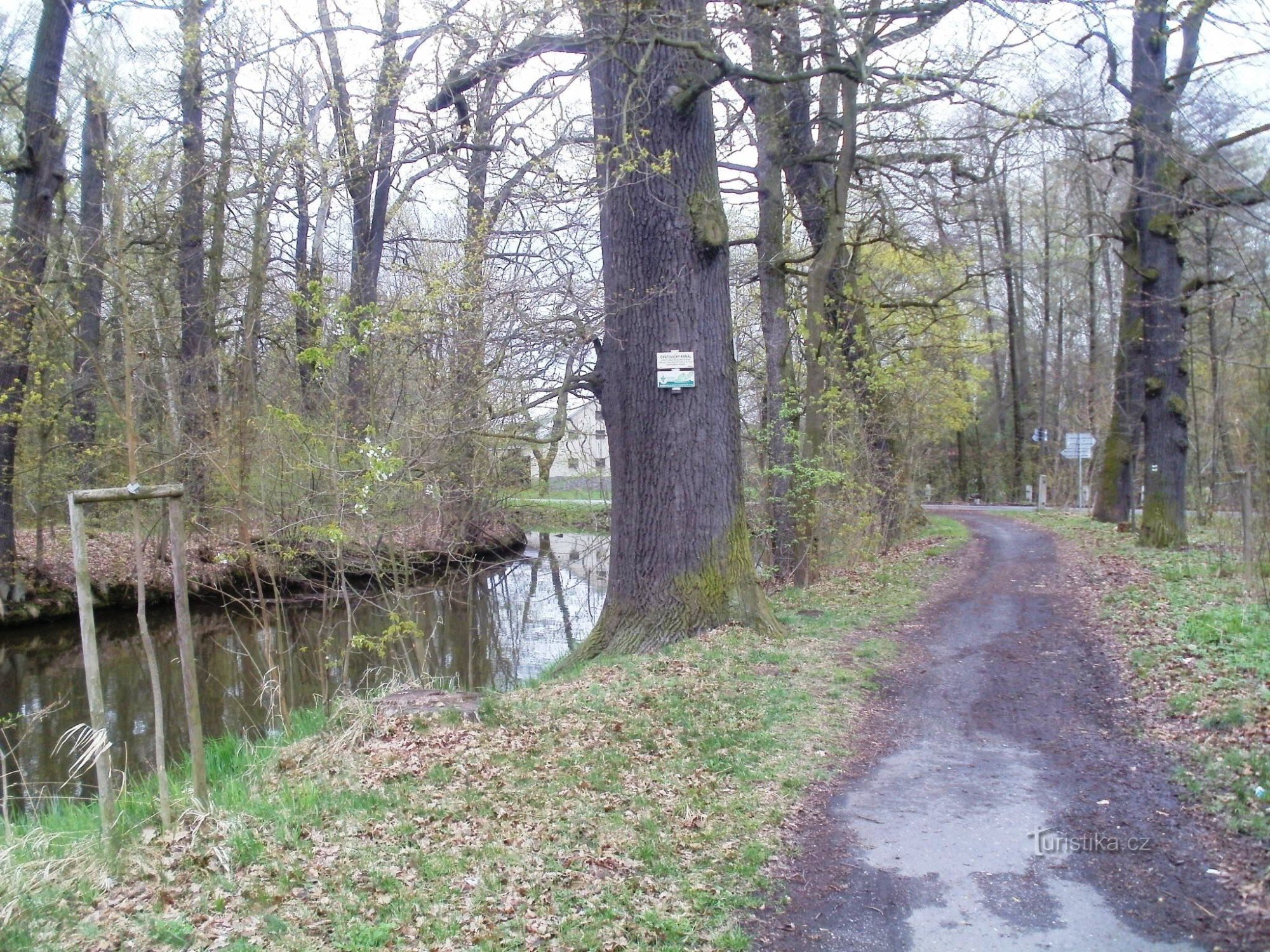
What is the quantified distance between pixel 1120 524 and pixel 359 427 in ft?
53.1

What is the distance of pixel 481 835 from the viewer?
491 centimetres

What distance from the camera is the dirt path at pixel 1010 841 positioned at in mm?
4016

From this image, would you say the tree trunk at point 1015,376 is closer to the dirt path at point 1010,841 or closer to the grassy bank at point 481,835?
the dirt path at point 1010,841

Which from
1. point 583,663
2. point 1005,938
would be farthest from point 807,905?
point 583,663

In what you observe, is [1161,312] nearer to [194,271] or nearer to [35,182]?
[194,271]

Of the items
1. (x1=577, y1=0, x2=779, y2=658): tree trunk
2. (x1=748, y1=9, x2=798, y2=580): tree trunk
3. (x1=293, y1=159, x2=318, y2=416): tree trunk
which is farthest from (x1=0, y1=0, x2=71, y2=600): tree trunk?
(x1=748, y1=9, x2=798, y2=580): tree trunk

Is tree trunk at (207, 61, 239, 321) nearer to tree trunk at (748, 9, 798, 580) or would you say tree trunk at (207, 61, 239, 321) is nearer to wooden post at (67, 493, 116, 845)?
tree trunk at (748, 9, 798, 580)

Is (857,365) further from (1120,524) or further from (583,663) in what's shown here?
(583,663)

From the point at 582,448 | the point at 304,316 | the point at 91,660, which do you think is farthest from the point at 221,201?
the point at 91,660

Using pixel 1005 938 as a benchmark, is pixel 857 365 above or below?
above

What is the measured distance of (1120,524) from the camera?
1998cm

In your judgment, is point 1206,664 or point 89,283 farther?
point 89,283

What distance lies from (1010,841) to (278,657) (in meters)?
9.90

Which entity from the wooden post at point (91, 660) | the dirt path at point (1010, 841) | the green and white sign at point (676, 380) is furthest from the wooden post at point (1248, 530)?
the wooden post at point (91, 660)
